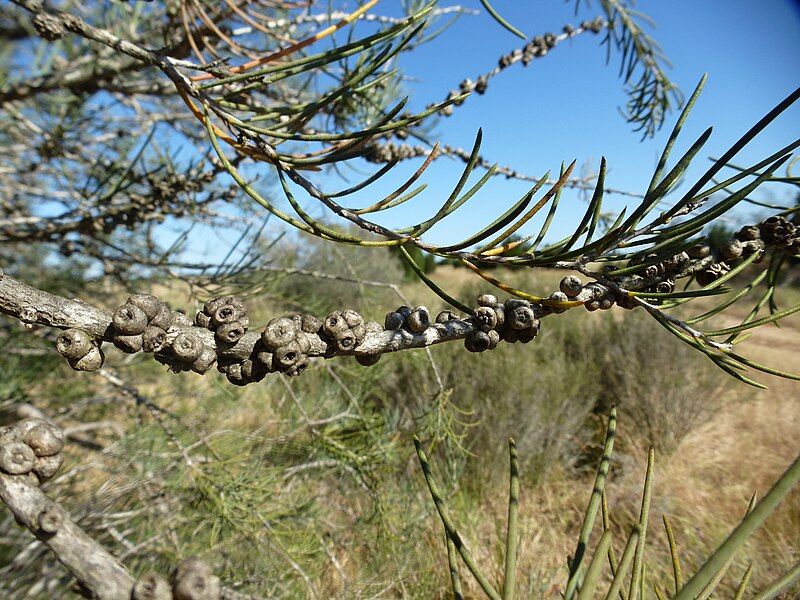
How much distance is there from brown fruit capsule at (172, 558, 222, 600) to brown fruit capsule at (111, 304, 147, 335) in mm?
121

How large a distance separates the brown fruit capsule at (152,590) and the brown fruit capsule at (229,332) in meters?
0.12

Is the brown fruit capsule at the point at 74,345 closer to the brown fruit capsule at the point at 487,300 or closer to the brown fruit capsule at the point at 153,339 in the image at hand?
the brown fruit capsule at the point at 153,339

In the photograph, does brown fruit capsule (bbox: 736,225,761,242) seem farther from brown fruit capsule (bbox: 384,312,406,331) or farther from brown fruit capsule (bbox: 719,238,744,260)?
brown fruit capsule (bbox: 384,312,406,331)

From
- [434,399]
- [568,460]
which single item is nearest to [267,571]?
[434,399]

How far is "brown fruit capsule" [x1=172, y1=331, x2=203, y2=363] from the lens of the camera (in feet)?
0.75

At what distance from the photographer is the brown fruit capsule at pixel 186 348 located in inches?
9.0

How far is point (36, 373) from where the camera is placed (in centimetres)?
139

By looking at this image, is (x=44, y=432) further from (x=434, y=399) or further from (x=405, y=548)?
(x=405, y=548)

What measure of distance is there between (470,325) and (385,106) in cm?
77

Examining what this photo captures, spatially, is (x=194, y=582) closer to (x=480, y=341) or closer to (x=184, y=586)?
(x=184, y=586)

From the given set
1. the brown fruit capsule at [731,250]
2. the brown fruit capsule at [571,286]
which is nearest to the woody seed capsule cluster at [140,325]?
the brown fruit capsule at [571,286]

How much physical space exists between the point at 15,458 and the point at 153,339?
7cm

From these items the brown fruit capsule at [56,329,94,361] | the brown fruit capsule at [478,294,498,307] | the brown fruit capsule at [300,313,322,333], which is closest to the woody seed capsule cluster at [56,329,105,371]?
the brown fruit capsule at [56,329,94,361]

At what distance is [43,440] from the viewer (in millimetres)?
182
